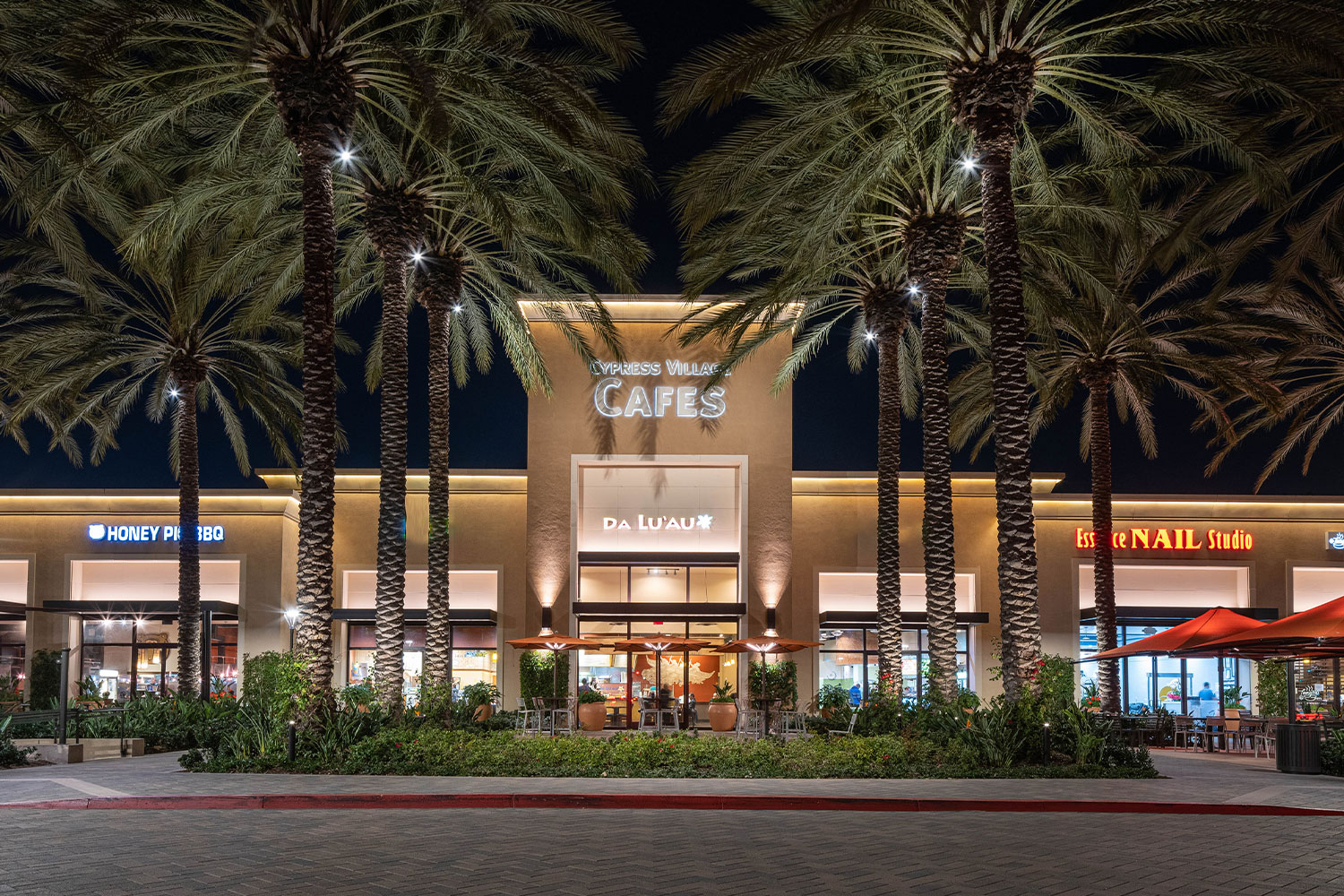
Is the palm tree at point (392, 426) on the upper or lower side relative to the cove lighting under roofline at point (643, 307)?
lower

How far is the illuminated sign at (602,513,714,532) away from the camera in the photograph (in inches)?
1359

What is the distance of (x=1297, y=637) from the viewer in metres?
19.0

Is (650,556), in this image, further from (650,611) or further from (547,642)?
(547,642)

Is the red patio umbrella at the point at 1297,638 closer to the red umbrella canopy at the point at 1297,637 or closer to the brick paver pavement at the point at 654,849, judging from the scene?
the red umbrella canopy at the point at 1297,637

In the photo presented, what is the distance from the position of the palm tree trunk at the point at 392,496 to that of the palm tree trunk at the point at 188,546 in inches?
274

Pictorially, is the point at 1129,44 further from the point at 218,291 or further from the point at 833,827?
the point at 218,291

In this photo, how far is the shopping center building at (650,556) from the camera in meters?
34.0

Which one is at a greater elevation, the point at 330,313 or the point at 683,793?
the point at 330,313

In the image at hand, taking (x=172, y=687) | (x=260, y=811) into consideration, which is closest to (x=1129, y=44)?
(x=260, y=811)

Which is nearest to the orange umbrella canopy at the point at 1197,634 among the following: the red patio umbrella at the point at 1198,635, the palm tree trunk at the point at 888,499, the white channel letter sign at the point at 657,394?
the red patio umbrella at the point at 1198,635

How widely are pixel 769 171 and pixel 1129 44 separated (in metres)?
6.73

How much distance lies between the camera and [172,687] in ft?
120

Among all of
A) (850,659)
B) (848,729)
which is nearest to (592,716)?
(848,729)

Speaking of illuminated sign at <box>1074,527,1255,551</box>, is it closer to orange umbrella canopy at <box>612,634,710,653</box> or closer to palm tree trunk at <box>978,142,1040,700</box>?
orange umbrella canopy at <box>612,634,710,653</box>
